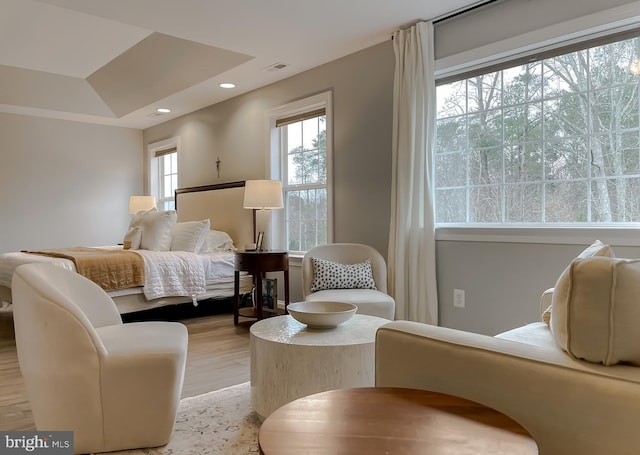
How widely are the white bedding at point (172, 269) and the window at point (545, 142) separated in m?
2.30

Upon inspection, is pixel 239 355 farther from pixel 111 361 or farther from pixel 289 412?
pixel 289 412

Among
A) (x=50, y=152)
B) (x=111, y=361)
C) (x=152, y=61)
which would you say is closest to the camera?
(x=111, y=361)

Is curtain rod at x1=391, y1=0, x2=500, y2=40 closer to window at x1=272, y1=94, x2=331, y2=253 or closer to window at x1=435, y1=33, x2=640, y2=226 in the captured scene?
window at x1=435, y1=33, x2=640, y2=226

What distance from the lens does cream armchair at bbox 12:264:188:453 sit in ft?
5.74

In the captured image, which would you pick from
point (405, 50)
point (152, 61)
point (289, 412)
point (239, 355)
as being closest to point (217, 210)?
point (152, 61)

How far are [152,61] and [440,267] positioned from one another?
3.61 meters

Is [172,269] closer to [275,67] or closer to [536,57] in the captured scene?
[275,67]

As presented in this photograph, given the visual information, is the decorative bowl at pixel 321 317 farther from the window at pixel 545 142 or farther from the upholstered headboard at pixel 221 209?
the upholstered headboard at pixel 221 209

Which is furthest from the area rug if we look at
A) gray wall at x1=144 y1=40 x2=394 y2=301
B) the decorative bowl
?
gray wall at x1=144 y1=40 x2=394 y2=301

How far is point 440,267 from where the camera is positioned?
337 cm

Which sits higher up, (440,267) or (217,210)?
(217,210)

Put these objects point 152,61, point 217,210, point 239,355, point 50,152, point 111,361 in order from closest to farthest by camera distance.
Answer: point 111,361, point 239,355, point 152,61, point 217,210, point 50,152

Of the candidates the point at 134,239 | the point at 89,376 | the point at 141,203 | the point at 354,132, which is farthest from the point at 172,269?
the point at 141,203

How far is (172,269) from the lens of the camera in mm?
4176
